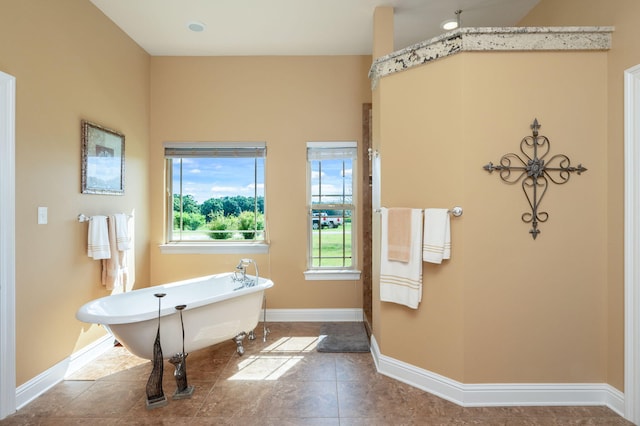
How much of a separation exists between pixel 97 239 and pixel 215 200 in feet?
4.24

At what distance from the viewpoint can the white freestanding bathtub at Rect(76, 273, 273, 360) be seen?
83.6 inches

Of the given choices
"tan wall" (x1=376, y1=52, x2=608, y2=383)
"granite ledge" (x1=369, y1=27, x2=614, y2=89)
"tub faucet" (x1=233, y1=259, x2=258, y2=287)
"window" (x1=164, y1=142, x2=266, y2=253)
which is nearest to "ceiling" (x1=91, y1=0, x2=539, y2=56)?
"granite ledge" (x1=369, y1=27, x2=614, y2=89)

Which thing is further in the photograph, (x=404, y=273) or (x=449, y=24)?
(x=449, y=24)

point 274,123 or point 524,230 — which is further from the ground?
point 274,123

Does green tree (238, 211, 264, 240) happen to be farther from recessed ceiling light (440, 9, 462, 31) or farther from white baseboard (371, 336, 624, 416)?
recessed ceiling light (440, 9, 462, 31)

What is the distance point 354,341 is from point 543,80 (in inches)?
96.0

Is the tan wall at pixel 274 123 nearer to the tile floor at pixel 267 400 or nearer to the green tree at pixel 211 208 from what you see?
the green tree at pixel 211 208

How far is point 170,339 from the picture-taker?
228 cm

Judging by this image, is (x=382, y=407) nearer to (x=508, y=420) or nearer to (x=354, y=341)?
(x=508, y=420)

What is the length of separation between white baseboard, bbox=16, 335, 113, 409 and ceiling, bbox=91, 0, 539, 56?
2.79 meters

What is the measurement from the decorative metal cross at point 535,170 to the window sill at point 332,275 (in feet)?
6.18

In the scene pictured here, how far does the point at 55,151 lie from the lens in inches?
94.0

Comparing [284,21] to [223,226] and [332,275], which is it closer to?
[223,226]

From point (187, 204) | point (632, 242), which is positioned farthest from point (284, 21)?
point (632, 242)
